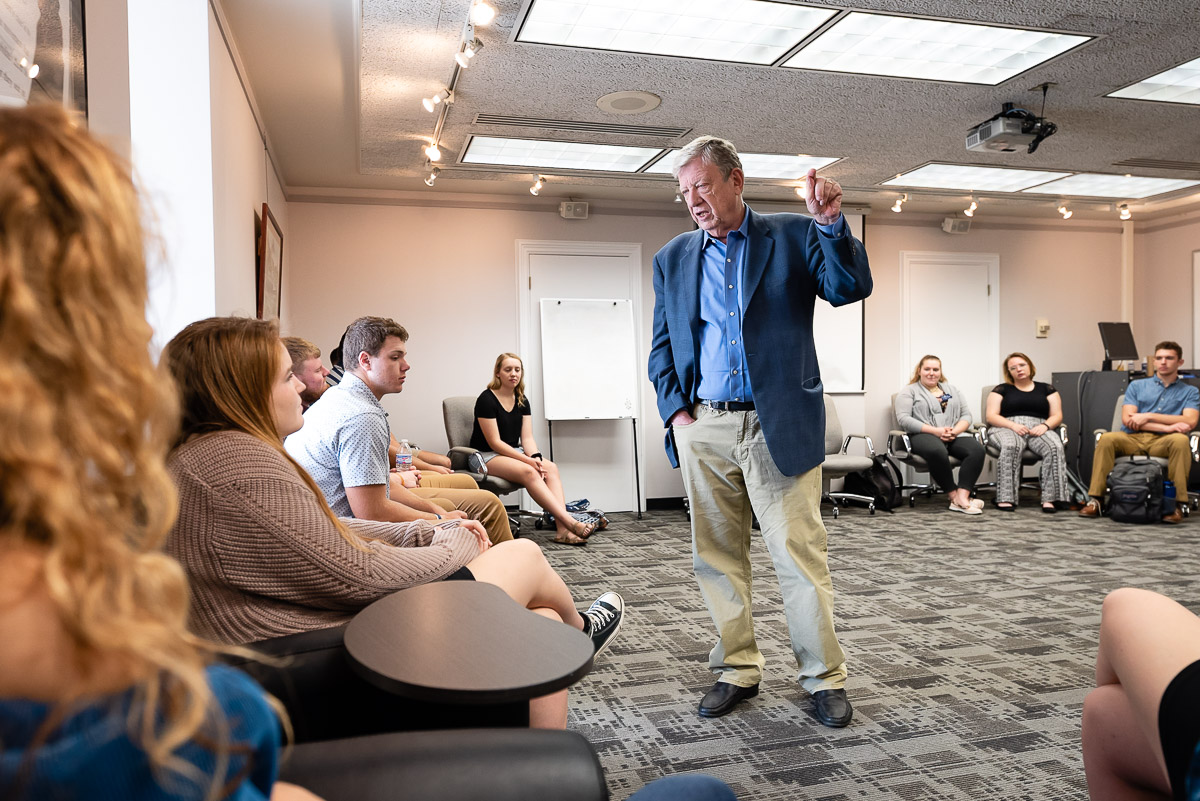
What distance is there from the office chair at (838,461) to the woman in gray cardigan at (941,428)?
1.46 ft

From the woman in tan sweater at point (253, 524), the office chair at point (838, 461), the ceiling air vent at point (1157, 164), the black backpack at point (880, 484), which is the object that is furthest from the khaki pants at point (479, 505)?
the ceiling air vent at point (1157, 164)

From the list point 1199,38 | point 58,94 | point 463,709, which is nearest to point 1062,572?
point 1199,38

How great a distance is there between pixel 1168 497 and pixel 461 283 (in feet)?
18.7

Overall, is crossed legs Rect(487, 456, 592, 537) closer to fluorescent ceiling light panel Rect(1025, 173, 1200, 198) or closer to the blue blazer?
the blue blazer

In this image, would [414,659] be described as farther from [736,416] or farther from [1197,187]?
[1197,187]

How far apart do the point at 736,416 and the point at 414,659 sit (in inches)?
59.5

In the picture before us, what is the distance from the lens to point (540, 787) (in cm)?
81

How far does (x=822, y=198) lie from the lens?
209cm

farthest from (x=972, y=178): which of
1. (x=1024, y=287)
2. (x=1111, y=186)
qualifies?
(x=1024, y=287)

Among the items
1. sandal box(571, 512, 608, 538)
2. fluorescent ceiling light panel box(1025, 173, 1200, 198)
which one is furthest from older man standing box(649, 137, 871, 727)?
fluorescent ceiling light panel box(1025, 173, 1200, 198)

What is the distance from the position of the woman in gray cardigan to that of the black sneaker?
4745mm

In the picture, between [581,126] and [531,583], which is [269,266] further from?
[531,583]

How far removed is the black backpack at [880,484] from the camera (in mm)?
6664

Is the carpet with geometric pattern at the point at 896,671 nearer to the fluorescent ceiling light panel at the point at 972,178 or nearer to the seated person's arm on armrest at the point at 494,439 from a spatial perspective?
the seated person's arm on armrest at the point at 494,439
